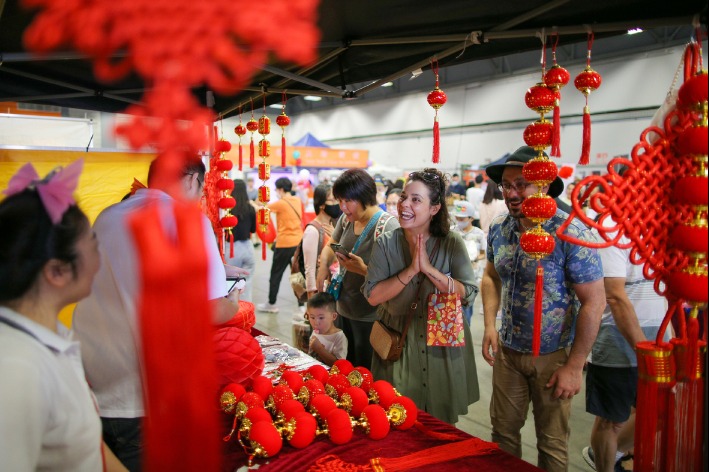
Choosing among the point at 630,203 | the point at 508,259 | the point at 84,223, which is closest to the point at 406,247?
the point at 508,259

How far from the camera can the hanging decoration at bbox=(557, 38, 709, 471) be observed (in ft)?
2.89

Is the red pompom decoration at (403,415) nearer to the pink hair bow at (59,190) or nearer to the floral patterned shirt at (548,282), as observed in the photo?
the floral patterned shirt at (548,282)

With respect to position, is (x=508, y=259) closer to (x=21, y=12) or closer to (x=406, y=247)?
(x=406, y=247)

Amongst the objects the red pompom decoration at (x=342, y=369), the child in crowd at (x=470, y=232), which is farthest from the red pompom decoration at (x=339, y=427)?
the child in crowd at (x=470, y=232)

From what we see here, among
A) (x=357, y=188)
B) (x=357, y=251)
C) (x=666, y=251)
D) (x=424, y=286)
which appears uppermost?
(x=357, y=188)

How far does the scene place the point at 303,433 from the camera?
1.45 metres

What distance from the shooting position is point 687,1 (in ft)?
3.21

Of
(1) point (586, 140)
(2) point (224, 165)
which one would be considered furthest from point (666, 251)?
(2) point (224, 165)

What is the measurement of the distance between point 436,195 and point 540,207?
89cm

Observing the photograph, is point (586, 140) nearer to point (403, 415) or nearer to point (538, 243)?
point (538, 243)

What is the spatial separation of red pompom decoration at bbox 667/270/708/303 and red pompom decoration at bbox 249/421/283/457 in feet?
3.61

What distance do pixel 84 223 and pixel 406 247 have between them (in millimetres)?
1467

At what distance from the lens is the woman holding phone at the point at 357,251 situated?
253cm

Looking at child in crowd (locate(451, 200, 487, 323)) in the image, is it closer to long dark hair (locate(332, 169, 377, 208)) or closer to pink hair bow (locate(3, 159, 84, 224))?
long dark hair (locate(332, 169, 377, 208))
